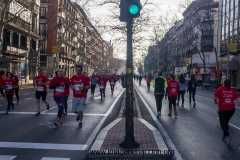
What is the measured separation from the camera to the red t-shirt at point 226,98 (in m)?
7.37

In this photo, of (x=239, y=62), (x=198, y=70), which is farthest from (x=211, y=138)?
(x=198, y=70)

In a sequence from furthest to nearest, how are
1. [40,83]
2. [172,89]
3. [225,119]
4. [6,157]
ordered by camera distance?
[172,89] < [40,83] < [225,119] < [6,157]

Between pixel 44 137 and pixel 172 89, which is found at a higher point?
pixel 172 89

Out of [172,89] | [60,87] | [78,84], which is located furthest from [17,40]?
[78,84]

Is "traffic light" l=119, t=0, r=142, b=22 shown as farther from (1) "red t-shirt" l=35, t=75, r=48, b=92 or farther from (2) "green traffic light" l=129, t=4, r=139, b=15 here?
(1) "red t-shirt" l=35, t=75, r=48, b=92

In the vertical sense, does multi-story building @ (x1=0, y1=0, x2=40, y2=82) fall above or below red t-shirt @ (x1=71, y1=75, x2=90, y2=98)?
above

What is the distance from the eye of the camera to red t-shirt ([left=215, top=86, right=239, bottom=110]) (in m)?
7.37

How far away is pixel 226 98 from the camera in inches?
291

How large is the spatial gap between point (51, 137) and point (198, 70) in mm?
58698

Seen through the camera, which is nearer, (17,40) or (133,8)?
(133,8)

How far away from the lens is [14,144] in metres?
6.89

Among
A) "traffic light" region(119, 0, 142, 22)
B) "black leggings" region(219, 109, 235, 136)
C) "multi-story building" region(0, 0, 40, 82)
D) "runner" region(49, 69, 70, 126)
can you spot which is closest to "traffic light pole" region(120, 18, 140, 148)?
"traffic light" region(119, 0, 142, 22)

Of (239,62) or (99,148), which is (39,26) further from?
(99,148)

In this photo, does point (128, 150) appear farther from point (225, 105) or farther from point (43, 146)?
point (225, 105)
